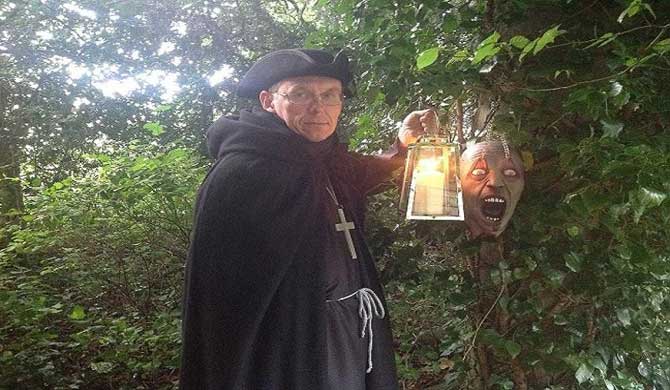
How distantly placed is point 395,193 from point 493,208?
612mm

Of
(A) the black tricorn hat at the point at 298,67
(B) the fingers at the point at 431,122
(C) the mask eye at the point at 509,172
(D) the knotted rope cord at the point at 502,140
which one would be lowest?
(C) the mask eye at the point at 509,172

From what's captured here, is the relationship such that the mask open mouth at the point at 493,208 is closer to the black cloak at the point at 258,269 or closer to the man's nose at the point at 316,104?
the black cloak at the point at 258,269

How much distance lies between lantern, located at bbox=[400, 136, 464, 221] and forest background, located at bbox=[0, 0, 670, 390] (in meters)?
0.17

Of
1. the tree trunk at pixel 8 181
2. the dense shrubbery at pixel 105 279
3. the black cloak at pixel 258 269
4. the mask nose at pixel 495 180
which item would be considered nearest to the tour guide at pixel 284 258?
the black cloak at pixel 258 269

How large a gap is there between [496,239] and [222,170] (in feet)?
2.75

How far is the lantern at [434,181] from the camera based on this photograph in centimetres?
151

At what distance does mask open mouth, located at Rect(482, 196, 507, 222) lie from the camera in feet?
5.02

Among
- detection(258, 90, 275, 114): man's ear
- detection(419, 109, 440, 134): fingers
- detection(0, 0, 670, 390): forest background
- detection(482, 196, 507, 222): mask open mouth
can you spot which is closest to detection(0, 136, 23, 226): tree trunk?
detection(0, 0, 670, 390): forest background

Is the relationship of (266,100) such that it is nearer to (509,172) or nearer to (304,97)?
(304,97)

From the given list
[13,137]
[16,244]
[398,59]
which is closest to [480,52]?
[398,59]

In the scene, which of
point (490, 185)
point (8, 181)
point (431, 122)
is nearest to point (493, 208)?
point (490, 185)

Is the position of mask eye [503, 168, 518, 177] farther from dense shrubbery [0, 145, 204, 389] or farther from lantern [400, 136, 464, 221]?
dense shrubbery [0, 145, 204, 389]

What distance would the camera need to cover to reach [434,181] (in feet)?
5.04

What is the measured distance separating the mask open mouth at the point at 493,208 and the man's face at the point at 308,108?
54 centimetres
